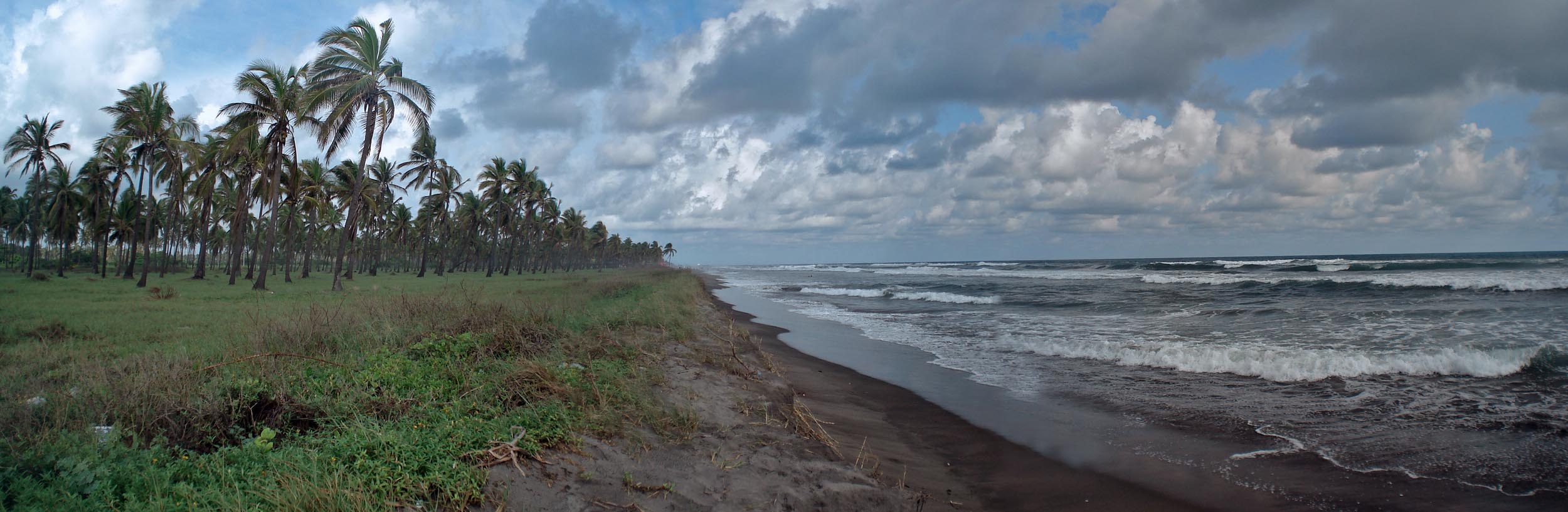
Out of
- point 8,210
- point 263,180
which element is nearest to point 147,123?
point 263,180

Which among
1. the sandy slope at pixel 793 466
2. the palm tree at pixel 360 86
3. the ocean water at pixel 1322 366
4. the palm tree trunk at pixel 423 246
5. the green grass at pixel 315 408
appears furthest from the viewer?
the palm tree trunk at pixel 423 246

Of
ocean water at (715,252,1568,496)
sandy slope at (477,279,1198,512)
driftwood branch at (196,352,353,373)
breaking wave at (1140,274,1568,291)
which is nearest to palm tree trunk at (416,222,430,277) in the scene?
ocean water at (715,252,1568,496)

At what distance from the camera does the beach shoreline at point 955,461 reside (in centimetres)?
503

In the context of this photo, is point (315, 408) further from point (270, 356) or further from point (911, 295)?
point (911, 295)

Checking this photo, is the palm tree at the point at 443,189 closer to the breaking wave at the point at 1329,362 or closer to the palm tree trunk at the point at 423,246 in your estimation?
the palm tree trunk at the point at 423,246

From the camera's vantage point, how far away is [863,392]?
909 centimetres

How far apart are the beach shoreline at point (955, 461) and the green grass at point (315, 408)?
6.96ft

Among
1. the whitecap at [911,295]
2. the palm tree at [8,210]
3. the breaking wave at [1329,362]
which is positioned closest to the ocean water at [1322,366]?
the breaking wave at [1329,362]

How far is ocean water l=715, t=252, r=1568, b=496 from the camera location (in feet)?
20.0

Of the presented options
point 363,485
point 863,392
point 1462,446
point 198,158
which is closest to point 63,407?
point 363,485

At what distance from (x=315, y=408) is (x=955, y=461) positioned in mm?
5138

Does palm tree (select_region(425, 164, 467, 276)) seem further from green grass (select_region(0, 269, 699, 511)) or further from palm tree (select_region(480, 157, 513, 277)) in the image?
green grass (select_region(0, 269, 699, 511))

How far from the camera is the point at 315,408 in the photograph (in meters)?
4.24

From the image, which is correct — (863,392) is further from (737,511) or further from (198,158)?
(198,158)
